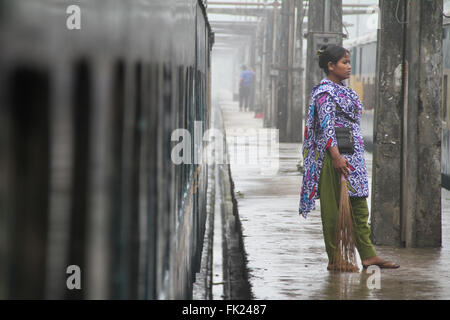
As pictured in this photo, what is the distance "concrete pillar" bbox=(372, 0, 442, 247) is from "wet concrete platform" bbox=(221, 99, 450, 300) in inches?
8.5

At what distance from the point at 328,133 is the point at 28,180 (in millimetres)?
4786

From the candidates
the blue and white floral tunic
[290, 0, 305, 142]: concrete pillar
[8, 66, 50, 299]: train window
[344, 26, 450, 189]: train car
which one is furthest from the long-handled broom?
[290, 0, 305, 142]: concrete pillar

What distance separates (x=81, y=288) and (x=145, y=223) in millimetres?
775

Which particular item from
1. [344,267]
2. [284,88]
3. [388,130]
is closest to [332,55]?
[344,267]

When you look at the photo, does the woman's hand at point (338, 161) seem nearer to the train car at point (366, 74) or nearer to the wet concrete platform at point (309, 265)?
the wet concrete platform at point (309, 265)

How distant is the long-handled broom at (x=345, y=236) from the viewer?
5.77m

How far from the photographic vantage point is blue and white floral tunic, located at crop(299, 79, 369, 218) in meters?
5.77

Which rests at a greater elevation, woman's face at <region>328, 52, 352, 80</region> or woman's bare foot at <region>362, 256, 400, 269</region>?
woman's face at <region>328, 52, 352, 80</region>

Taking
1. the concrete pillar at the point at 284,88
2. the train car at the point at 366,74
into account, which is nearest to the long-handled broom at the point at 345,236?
the train car at the point at 366,74

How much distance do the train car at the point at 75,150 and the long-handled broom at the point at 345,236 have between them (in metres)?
3.72

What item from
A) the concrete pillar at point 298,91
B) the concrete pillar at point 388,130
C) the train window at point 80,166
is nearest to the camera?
the train window at point 80,166

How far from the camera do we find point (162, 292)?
245 centimetres

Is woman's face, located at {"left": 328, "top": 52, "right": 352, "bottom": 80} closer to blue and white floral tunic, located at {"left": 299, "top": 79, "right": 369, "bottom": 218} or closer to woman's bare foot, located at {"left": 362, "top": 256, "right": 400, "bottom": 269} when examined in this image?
blue and white floral tunic, located at {"left": 299, "top": 79, "right": 369, "bottom": 218}
